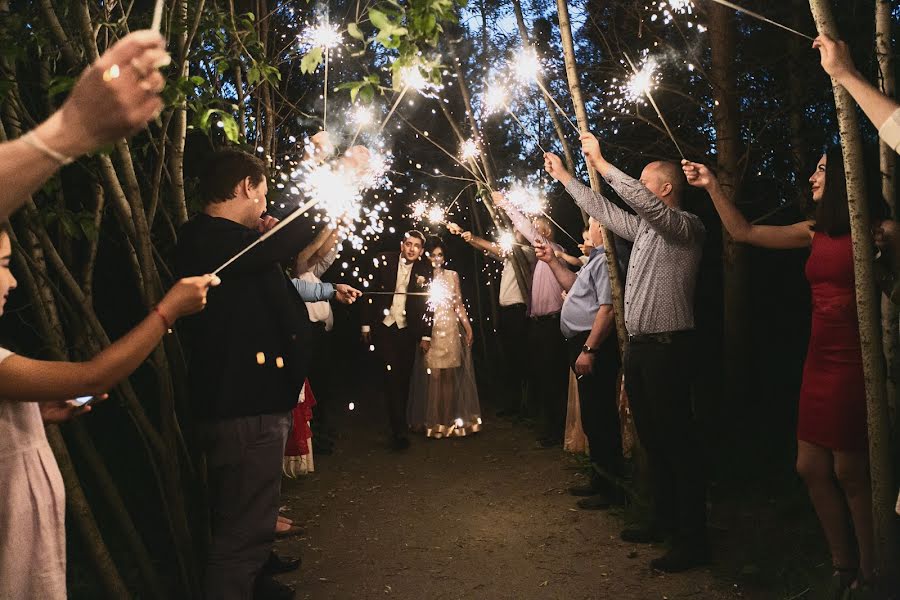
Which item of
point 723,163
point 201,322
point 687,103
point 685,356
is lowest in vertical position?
point 685,356

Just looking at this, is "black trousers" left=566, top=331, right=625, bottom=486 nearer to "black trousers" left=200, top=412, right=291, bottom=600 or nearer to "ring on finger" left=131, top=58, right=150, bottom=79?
"black trousers" left=200, top=412, right=291, bottom=600

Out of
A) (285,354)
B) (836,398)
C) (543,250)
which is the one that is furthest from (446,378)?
(836,398)

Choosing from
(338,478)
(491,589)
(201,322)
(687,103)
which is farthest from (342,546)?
(687,103)

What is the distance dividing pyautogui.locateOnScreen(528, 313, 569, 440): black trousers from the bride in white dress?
1.00m

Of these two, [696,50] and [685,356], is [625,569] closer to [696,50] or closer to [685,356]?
[685,356]

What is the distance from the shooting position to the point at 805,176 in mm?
7645

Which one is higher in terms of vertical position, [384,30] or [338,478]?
[384,30]

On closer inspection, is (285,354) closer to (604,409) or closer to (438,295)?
(604,409)

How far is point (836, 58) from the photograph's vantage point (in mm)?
2812

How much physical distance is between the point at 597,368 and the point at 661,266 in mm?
1632

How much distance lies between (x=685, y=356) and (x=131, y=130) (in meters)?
3.97

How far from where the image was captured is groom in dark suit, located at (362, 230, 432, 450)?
8.40 meters

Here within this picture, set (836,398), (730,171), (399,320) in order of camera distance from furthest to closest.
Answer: (399,320)
(730,171)
(836,398)

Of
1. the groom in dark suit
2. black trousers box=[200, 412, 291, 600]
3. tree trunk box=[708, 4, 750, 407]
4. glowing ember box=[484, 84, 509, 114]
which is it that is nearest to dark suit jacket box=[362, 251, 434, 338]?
the groom in dark suit
